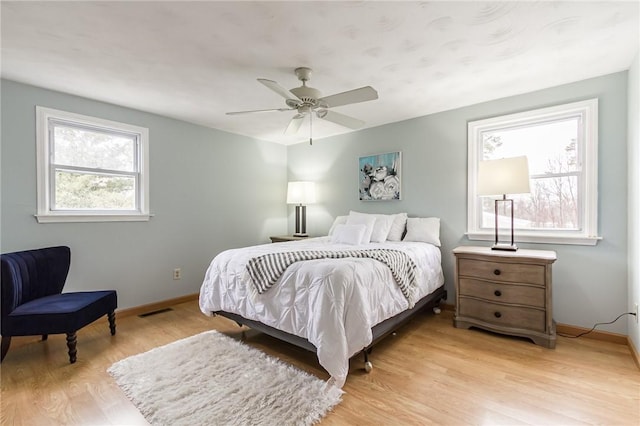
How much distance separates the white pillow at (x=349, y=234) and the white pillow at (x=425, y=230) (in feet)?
1.88

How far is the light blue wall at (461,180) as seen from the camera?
2.56 metres

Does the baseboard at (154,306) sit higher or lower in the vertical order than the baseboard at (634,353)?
lower

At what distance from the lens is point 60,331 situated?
2.16 m

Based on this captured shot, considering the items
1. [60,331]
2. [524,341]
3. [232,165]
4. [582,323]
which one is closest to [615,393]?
[524,341]

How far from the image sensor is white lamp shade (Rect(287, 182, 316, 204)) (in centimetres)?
457

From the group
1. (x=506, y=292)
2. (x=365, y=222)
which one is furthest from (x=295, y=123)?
(x=506, y=292)

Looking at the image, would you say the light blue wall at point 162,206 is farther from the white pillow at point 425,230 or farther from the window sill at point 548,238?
the window sill at point 548,238

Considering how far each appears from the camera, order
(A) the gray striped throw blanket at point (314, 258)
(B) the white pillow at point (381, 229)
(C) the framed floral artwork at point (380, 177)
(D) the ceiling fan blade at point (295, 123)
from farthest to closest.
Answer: (C) the framed floral artwork at point (380, 177) < (B) the white pillow at point (381, 229) < (D) the ceiling fan blade at point (295, 123) < (A) the gray striped throw blanket at point (314, 258)

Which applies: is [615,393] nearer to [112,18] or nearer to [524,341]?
[524,341]

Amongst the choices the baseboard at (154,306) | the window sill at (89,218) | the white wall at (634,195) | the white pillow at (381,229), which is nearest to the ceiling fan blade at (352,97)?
the white pillow at (381,229)

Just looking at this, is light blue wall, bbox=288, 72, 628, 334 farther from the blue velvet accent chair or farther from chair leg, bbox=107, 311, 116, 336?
the blue velvet accent chair


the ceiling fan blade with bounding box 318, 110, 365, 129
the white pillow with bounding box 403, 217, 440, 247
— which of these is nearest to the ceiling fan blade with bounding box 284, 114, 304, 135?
the ceiling fan blade with bounding box 318, 110, 365, 129

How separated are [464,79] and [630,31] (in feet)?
3.40

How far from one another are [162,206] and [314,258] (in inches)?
93.9
